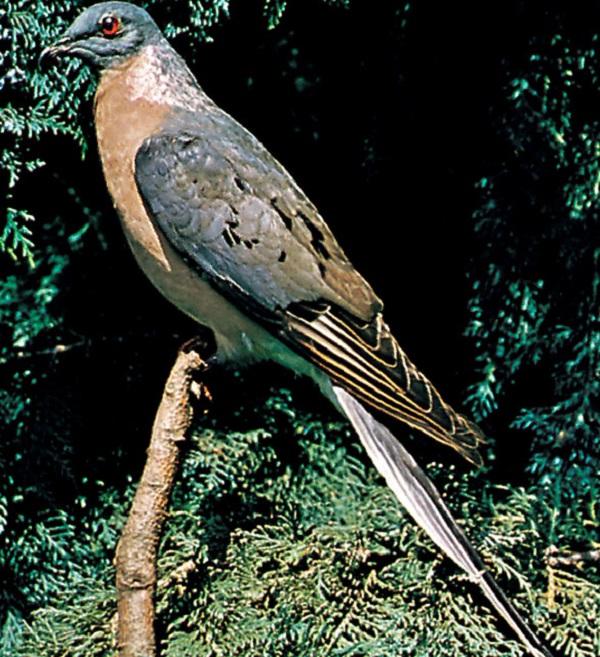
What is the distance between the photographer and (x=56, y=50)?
2.53m

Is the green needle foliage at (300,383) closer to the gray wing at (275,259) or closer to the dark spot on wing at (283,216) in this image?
the gray wing at (275,259)

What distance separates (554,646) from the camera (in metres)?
2.50

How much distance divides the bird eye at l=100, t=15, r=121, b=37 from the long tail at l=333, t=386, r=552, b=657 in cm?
91

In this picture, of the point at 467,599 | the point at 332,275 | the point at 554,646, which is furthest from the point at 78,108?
the point at 554,646

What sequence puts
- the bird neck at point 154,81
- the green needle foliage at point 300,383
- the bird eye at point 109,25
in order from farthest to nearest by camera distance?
the bird neck at point 154,81
the bird eye at point 109,25
the green needle foliage at point 300,383

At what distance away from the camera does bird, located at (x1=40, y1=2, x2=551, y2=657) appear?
2.47 meters

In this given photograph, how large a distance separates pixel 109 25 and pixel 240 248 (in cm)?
56

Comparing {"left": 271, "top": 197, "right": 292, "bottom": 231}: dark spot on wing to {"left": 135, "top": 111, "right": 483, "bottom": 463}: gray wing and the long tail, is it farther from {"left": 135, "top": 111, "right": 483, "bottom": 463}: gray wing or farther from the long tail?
the long tail

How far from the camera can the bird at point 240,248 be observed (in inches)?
97.4

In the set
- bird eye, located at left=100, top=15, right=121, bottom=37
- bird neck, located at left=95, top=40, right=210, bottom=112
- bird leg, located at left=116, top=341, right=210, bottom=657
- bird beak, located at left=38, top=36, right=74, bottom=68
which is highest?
bird eye, located at left=100, top=15, right=121, bottom=37

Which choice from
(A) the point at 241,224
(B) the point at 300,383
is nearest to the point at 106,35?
(A) the point at 241,224

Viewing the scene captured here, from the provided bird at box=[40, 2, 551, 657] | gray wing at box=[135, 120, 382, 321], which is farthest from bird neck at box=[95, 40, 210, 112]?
gray wing at box=[135, 120, 382, 321]

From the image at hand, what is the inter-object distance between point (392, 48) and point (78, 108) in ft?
2.48

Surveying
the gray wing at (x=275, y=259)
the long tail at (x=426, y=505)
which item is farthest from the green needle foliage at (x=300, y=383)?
the gray wing at (x=275, y=259)
